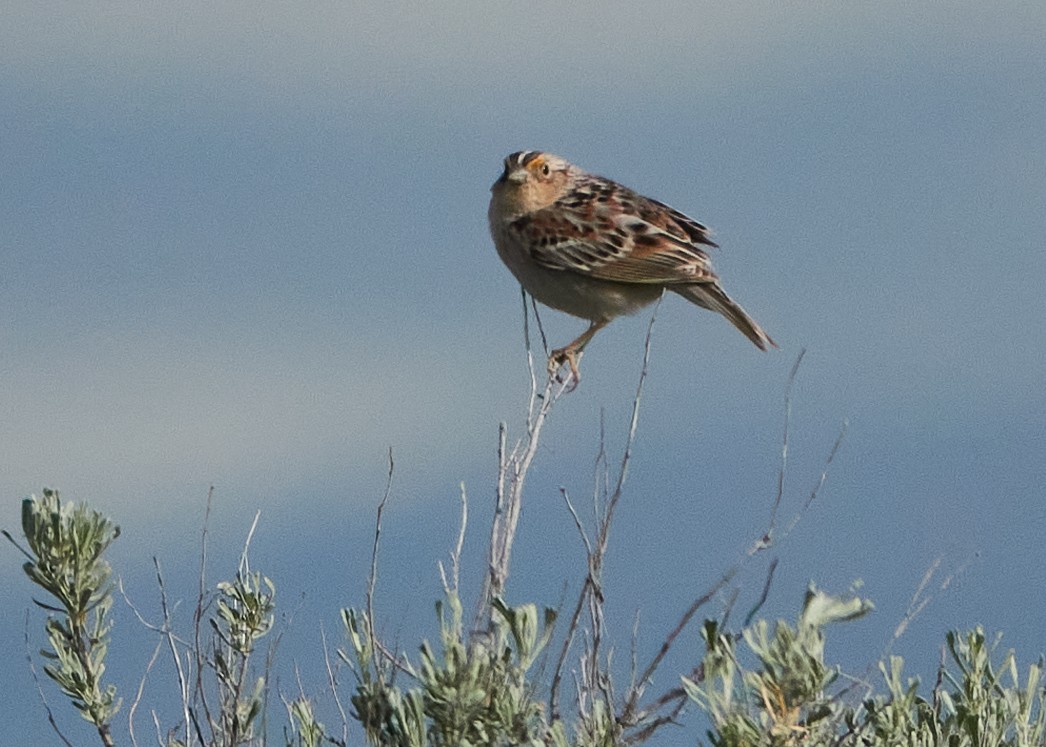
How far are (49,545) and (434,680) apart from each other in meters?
1.55

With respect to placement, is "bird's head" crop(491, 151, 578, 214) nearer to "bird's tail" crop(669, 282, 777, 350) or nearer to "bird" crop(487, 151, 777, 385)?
"bird" crop(487, 151, 777, 385)

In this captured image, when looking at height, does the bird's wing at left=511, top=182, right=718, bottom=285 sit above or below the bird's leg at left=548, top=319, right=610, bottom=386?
above

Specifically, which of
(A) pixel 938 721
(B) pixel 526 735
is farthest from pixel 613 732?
(A) pixel 938 721

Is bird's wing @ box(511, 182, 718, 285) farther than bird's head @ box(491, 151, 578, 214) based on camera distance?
No

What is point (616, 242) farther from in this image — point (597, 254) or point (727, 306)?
point (727, 306)

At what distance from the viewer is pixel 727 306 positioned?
381 inches

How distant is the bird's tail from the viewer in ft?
31.7

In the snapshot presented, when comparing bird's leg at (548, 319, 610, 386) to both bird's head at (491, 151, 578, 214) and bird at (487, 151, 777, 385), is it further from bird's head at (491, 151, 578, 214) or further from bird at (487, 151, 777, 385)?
bird's head at (491, 151, 578, 214)

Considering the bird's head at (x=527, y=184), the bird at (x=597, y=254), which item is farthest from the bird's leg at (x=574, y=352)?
the bird's head at (x=527, y=184)

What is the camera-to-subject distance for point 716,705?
11.2 feet

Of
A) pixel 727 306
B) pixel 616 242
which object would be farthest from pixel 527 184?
pixel 727 306

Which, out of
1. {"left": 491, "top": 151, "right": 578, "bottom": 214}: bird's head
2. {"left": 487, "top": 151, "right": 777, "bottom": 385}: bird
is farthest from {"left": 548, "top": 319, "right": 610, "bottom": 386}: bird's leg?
{"left": 491, "top": 151, "right": 578, "bottom": 214}: bird's head

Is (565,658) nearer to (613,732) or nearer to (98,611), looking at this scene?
(613,732)

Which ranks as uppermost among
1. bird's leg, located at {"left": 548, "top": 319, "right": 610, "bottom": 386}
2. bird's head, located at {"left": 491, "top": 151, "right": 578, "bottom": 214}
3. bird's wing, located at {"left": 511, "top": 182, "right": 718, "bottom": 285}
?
bird's head, located at {"left": 491, "top": 151, "right": 578, "bottom": 214}
